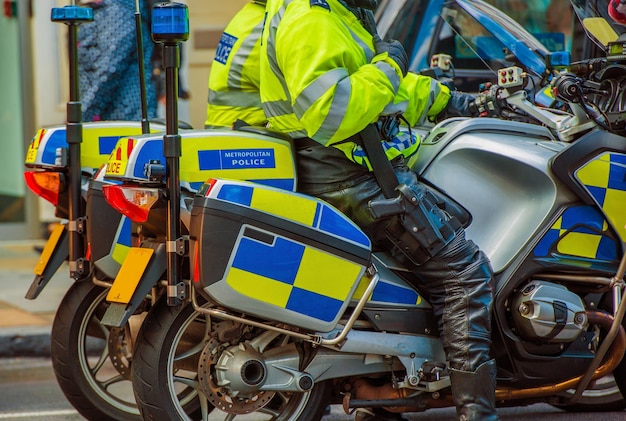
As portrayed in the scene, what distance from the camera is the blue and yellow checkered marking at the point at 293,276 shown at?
3828mm

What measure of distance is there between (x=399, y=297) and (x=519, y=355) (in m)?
0.52

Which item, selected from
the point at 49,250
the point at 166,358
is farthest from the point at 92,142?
the point at 166,358

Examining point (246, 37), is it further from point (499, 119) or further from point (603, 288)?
point (603, 288)

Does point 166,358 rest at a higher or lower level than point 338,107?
lower

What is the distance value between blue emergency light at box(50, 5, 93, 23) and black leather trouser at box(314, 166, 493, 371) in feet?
4.28

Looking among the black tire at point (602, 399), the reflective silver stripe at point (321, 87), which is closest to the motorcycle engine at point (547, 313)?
the black tire at point (602, 399)

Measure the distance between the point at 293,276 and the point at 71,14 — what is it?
1.58m

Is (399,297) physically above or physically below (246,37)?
below

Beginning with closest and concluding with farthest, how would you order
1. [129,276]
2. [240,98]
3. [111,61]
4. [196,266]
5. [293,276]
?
[196,266] → [293,276] → [129,276] → [240,98] → [111,61]

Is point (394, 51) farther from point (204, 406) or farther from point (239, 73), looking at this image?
Answer: point (204, 406)

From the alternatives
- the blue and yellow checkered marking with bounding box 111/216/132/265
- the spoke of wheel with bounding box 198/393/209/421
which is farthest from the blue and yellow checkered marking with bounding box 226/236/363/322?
the blue and yellow checkered marking with bounding box 111/216/132/265

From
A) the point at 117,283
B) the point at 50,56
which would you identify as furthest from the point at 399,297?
the point at 50,56

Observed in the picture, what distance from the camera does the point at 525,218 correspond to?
442 cm

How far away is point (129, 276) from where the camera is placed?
4.02m
